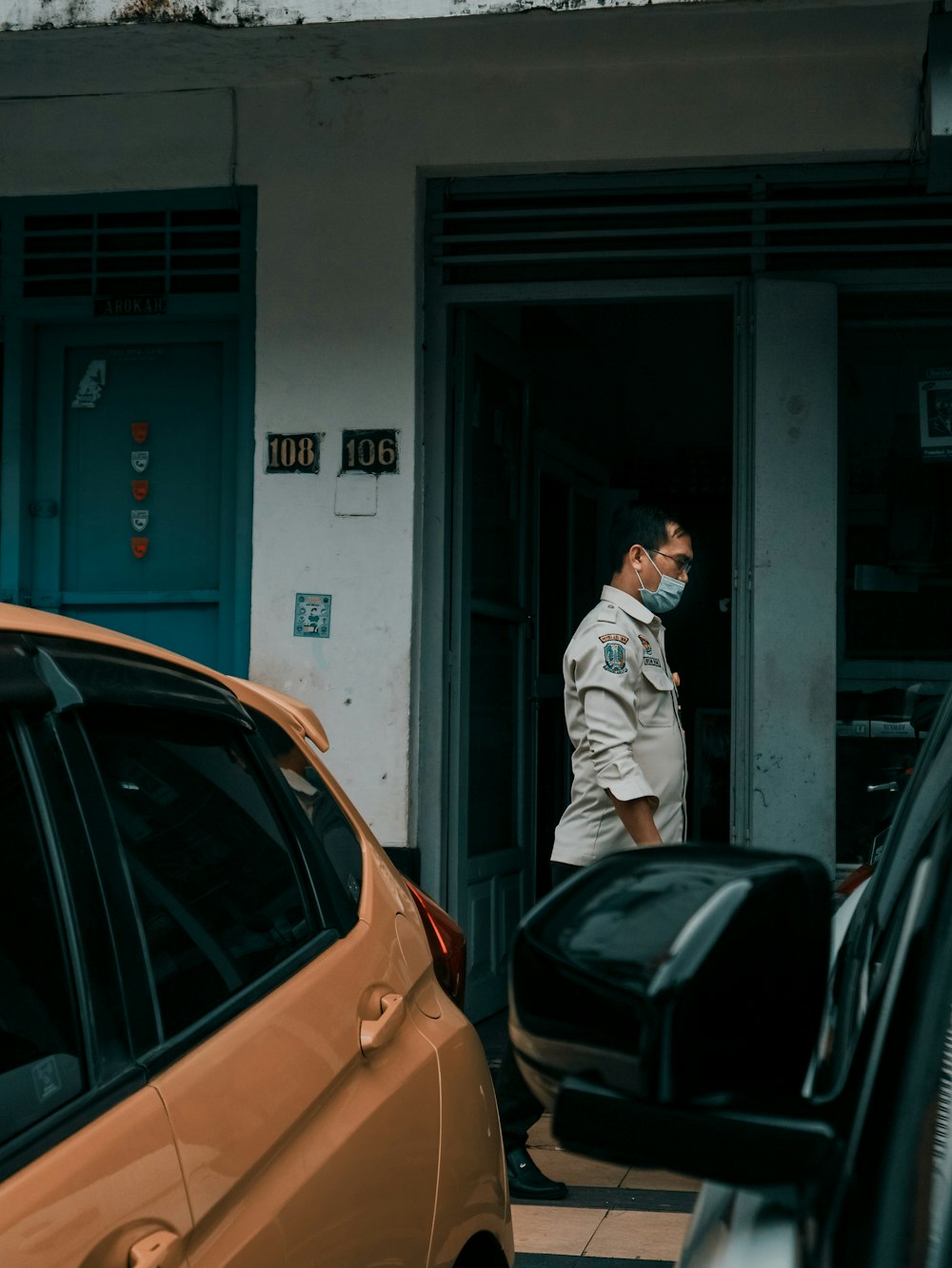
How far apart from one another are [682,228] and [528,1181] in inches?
143

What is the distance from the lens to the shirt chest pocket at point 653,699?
15.9ft

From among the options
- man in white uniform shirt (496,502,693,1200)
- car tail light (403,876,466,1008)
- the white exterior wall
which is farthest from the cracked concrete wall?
car tail light (403,876,466,1008)

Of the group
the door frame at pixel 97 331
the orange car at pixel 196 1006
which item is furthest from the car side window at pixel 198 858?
the door frame at pixel 97 331

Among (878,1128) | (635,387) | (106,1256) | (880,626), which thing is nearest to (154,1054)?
(106,1256)

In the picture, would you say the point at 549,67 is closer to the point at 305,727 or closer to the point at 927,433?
the point at 927,433

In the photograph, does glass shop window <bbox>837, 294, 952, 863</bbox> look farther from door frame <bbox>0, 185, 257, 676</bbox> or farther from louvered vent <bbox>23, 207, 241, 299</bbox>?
louvered vent <bbox>23, 207, 241, 299</bbox>

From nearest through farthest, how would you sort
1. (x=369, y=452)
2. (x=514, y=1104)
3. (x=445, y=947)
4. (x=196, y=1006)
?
(x=196, y=1006) < (x=445, y=947) < (x=514, y=1104) < (x=369, y=452)

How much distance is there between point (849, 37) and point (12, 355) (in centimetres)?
359

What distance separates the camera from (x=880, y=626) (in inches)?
238

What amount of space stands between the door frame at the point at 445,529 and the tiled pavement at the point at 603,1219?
1542 millimetres

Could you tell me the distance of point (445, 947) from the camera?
2799mm

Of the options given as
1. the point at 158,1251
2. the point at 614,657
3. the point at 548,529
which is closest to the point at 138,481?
the point at 548,529

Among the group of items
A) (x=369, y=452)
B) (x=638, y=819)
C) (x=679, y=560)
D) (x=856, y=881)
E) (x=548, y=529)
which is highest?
(x=369, y=452)

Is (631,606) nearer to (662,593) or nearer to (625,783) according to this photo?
(662,593)
